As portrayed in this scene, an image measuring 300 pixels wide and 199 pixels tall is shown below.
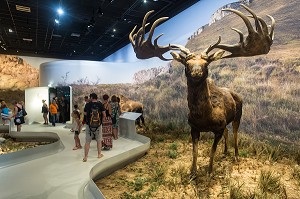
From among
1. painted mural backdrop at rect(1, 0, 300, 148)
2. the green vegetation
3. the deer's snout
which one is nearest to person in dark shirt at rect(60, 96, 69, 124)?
painted mural backdrop at rect(1, 0, 300, 148)

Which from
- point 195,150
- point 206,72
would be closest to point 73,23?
point 206,72

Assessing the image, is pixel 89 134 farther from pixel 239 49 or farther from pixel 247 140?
pixel 247 140

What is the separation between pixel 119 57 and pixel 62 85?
199 inches

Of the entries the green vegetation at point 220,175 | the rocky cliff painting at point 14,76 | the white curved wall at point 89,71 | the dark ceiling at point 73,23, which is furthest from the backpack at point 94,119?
the rocky cliff painting at point 14,76

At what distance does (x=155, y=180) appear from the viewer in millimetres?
4445

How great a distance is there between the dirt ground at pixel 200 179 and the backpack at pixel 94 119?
3.58ft

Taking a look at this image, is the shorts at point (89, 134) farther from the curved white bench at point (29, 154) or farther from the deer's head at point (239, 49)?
the deer's head at point (239, 49)

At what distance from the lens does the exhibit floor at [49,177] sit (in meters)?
3.49

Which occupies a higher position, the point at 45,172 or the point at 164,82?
the point at 164,82

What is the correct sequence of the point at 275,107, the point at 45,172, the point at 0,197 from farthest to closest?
1. the point at 275,107
2. the point at 45,172
3. the point at 0,197

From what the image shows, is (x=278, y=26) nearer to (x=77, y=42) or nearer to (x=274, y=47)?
(x=274, y=47)

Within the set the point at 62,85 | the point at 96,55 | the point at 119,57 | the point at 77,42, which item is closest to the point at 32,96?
the point at 62,85

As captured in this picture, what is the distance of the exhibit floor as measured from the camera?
11.5 ft

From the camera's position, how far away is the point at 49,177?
13.6 feet
